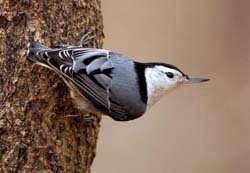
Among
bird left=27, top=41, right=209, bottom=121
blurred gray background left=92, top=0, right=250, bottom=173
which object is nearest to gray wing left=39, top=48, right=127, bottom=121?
bird left=27, top=41, right=209, bottom=121

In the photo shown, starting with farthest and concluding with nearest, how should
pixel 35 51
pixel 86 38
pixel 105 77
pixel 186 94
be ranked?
pixel 186 94, pixel 86 38, pixel 105 77, pixel 35 51

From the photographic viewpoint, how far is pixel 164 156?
5000 mm

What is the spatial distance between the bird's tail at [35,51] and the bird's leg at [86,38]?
0.19 metres

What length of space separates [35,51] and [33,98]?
17 cm

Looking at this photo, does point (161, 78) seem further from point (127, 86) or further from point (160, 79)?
point (127, 86)

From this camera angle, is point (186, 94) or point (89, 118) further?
point (186, 94)

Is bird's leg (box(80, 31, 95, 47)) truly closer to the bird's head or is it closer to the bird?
the bird

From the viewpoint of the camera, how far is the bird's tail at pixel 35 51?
8.68 feet

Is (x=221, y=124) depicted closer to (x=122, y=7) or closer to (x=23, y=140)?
(x=122, y=7)

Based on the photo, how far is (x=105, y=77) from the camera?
2760mm

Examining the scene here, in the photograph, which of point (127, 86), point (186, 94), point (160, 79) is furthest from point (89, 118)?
point (186, 94)

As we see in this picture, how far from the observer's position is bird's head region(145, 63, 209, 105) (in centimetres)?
295

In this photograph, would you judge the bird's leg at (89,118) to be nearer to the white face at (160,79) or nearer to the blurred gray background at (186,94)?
the white face at (160,79)

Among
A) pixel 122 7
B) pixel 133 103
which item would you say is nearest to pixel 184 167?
pixel 122 7
